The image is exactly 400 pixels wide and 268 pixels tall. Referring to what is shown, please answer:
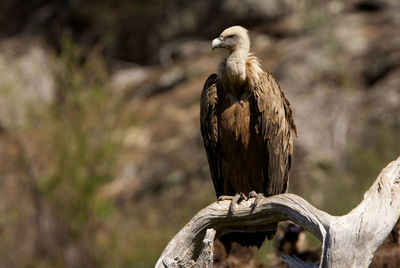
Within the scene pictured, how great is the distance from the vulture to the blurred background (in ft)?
11.6

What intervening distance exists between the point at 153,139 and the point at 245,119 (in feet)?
39.2

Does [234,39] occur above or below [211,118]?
above

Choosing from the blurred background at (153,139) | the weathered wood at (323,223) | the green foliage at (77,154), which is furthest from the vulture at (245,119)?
the green foliage at (77,154)

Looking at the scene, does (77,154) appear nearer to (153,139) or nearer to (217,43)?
(153,139)

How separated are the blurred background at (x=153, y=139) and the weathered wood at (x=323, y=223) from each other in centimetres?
411

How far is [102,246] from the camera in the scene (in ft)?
40.7

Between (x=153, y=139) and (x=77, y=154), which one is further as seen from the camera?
(x=153, y=139)

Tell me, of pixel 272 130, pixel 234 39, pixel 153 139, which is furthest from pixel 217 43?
pixel 153 139

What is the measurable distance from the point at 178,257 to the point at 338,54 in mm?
11752

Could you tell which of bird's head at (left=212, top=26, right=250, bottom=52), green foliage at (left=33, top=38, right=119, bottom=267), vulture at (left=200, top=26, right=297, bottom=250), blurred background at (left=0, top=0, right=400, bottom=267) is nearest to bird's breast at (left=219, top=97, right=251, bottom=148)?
vulture at (left=200, top=26, right=297, bottom=250)

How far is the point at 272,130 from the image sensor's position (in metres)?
5.34

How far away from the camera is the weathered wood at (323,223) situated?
404cm

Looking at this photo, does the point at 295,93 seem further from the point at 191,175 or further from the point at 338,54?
the point at 191,175

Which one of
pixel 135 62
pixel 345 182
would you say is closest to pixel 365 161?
pixel 345 182
